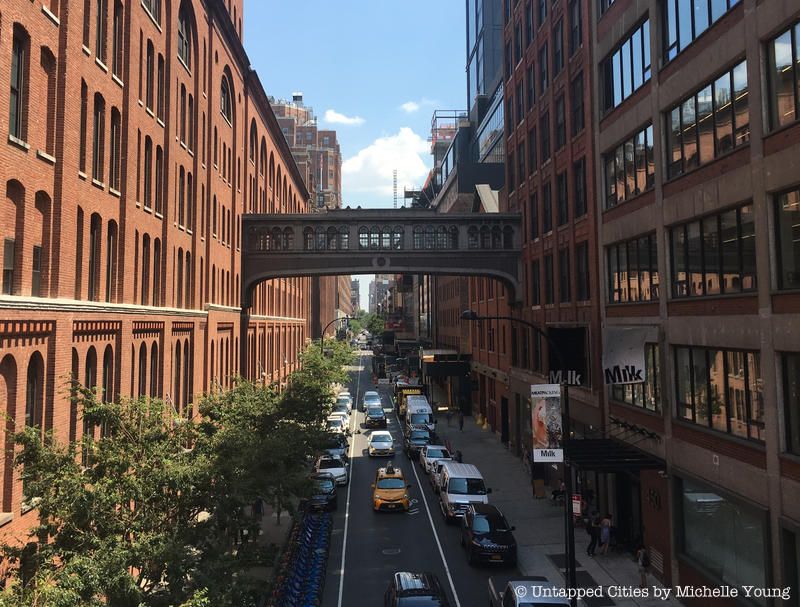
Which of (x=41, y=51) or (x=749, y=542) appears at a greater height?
(x=41, y=51)

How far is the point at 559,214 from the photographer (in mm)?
31688

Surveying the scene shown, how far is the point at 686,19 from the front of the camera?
18.5 m

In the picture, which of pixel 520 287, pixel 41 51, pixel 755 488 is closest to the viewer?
pixel 755 488

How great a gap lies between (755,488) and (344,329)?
543 ft

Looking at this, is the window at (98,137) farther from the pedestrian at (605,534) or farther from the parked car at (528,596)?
the pedestrian at (605,534)

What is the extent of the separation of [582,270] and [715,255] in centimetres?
1161

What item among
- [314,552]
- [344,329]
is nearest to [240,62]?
[314,552]

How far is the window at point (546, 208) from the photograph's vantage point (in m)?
33.7

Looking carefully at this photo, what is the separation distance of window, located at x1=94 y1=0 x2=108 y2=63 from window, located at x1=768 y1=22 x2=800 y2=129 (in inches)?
759

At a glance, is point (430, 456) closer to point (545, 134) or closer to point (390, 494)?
point (390, 494)

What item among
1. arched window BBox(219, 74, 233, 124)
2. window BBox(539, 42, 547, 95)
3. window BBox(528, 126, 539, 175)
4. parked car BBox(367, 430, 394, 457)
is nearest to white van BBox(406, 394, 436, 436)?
parked car BBox(367, 430, 394, 457)

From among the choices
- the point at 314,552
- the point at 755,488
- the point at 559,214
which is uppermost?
the point at 559,214

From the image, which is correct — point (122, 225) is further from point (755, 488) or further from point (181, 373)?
point (755, 488)

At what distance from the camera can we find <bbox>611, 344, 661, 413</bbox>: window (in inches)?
803
